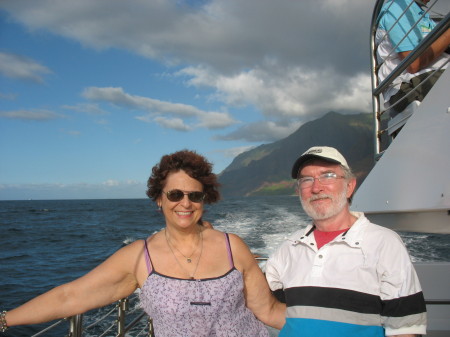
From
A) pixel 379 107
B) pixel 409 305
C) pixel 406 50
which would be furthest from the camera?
pixel 379 107

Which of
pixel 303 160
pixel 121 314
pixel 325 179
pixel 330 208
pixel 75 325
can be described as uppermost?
pixel 303 160

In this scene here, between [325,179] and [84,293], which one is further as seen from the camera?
[84,293]

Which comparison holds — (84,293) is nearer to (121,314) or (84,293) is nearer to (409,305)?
(121,314)

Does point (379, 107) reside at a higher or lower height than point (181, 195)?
higher

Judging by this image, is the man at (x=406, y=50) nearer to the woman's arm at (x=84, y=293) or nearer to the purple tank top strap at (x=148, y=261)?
the purple tank top strap at (x=148, y=261)

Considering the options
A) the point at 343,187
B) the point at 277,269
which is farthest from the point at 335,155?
the point at 277,269

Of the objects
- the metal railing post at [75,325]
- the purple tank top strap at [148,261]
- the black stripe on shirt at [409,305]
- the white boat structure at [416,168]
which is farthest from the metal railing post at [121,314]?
the white boat structure at [416,168]

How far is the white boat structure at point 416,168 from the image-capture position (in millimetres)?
2096

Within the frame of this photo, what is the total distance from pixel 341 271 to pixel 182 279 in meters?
0.83

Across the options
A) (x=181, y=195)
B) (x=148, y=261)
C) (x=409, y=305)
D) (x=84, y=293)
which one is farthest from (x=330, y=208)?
(x=84, y=293)

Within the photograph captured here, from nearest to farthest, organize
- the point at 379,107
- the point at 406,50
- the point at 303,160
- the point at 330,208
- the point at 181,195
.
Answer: the point at 330,208, the point at 303,160, the point at 181,195, the point at 406,50, the point at 379,107

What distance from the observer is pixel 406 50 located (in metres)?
2.94

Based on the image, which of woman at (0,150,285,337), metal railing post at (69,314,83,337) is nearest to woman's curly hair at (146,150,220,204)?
woman at (0,150,285,337)

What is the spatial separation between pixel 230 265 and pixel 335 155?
0.83 meters
